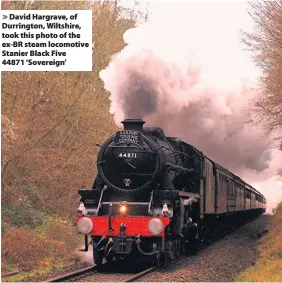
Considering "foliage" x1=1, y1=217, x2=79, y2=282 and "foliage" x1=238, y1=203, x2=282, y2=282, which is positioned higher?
"foliage" x1=1, y1=217, x2=79, y2=282

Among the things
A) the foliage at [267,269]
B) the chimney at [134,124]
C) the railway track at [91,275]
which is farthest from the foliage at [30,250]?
the foliage at [267,269]

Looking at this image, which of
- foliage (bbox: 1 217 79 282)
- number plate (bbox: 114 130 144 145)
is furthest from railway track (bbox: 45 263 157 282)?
number plate (bbox: 114 130 144 145)

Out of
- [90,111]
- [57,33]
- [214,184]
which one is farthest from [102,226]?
[90,111]

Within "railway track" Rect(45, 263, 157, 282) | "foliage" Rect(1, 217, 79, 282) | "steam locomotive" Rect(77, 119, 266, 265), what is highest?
"steam locomotive" Rect(77, 119, 266, 265)

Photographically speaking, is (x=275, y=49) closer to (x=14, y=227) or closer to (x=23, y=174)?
(x=23, y=174)

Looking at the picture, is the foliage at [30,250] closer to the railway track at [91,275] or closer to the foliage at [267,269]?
the railway track at [91,275]

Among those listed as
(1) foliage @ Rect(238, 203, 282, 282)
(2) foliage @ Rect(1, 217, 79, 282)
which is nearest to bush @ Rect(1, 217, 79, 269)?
(2) foliage @ Rect(1, 217, 79, 282)

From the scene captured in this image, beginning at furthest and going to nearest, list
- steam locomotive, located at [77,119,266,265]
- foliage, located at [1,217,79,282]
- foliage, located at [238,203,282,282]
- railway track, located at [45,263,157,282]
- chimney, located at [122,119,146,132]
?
chimney, located at [122,119,146,132], foliage, located at [1,217,79,282], steam locomotive, located at [77,119,266,265], foliage, located at [238,203,282,282], railway track, located at [45,263,157,282]

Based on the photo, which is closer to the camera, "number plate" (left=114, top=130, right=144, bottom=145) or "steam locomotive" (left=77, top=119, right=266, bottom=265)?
"steam locomotive" (left=77, top=119, right=266, bottom=265)

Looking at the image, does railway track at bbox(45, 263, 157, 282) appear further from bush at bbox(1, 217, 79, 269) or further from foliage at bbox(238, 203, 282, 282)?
foliage at bbox(238, 203, 282, 282)

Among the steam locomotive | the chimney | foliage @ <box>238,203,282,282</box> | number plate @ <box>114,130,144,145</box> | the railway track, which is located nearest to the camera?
the railway track

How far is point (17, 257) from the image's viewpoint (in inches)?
509

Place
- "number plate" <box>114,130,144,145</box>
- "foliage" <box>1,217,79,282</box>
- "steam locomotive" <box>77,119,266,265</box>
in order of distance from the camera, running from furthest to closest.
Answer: "number plate" <box>114,130,144,145</box>
"foliage" <box>1,217,79,282</box>
"steam locomotive" <box>77,119,266,265</box>

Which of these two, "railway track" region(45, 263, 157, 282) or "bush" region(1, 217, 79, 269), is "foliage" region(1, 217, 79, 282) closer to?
"bush" region(1, 217, 79, 269)
